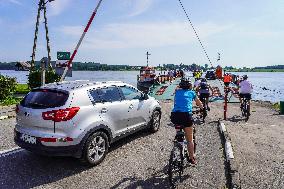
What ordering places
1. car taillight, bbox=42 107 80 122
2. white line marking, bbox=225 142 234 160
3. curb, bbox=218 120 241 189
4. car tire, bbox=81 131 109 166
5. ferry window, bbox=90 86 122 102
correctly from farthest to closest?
1. ferry window, bbox=90 86 122 102
2. white line marking, bbox=225 142 234 160
3. car tire, bbox=81 131 109 166
4. car taillight, bbox=42 107 80 122
5. curb, bbox=218 120 241 189

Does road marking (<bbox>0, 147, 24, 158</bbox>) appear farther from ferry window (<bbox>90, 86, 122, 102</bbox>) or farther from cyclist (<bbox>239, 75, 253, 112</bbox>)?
cyclist (<bbox>239, 75, 253, 112</bbox>)

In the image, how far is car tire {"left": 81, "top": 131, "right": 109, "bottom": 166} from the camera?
21.9 feet

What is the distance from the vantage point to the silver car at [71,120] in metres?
6.33

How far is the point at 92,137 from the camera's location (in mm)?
6781

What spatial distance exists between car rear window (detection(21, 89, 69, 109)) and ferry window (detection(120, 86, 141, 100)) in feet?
6.71

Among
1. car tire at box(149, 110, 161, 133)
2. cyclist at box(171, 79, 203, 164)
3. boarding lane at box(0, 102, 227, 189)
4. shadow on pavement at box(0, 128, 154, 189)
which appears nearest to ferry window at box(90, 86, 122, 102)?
boarding lane at box(0, 102, 227, 189)

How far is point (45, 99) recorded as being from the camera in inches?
261

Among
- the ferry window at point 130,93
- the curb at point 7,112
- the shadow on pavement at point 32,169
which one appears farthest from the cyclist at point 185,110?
the curb at point 7,112

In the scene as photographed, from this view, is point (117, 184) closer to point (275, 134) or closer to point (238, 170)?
point (238, 170)

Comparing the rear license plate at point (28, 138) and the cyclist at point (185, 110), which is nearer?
the cyclist at point (185, 110)

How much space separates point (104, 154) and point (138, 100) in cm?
220

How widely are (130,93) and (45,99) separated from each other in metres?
2.64

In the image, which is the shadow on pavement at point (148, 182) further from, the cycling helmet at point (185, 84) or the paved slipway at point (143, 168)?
the cycling helmet at point (185, 84)

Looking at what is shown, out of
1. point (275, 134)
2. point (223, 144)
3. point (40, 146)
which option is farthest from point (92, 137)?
point (275, 134)
